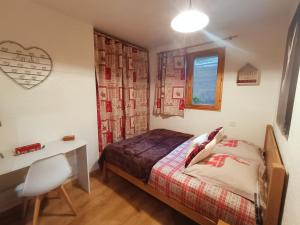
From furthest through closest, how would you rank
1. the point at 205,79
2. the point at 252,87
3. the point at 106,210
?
the point at 205,79 → the point at 252,87 → the point at 106,210

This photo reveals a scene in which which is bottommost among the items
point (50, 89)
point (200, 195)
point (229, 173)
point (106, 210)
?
point (106, 210)

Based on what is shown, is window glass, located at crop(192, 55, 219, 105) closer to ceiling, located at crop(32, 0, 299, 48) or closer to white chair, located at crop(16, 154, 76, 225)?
ceiling, located at crop(32, 0, 299, 48)

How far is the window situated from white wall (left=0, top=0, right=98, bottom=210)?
187 cm

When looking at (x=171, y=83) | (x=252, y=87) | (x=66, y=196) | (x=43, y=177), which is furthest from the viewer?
(x=171, y=83)

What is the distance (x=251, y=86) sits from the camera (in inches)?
91.6

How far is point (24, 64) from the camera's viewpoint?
1.75 m

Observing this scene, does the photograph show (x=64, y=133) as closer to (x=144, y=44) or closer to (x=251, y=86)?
(x=144, y=44)

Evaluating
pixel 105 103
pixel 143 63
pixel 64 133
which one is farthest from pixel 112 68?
pixel 64 133

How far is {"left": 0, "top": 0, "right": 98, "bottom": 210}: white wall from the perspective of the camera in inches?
65.6

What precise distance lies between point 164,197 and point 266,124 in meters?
1.91

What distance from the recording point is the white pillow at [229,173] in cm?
126

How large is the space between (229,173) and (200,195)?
1.12ft

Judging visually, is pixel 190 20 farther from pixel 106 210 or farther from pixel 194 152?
pixel 106 210

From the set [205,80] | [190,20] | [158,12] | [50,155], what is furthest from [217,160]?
[158,12]
